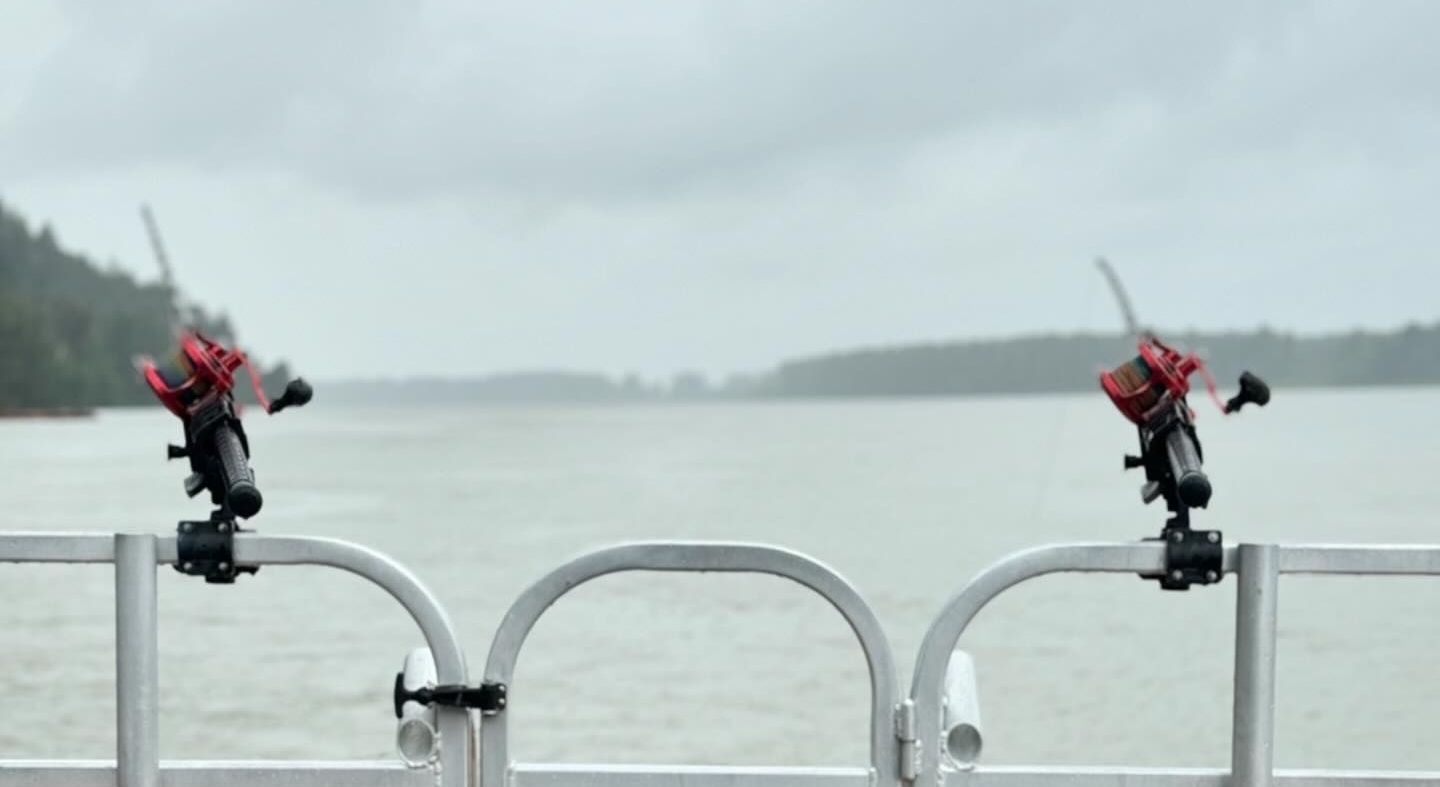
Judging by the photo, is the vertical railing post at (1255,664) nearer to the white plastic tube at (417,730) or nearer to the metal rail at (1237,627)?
the metal rail at (1237,627)

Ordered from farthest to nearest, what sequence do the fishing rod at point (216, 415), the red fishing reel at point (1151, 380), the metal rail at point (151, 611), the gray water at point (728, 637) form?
the gray water at point (728, 637) < the red fishing reel at point (1151, 380) < the fishing rod at point (216, 415) < the metal rail at point (151, 611)

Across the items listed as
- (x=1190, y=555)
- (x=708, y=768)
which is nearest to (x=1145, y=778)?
(x=1190, y=555)

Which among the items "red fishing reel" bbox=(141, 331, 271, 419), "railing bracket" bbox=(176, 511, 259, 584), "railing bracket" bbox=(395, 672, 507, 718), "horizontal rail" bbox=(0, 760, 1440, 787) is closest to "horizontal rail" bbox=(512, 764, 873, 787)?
"horizontal rail" bbox=(0, 760, 1440, 787)

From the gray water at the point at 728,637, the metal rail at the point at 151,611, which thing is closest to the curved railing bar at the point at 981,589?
the metal rail at the point at 151,611

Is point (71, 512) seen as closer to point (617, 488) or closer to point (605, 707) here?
point (617, 488)

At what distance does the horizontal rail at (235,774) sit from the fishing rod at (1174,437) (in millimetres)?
1829

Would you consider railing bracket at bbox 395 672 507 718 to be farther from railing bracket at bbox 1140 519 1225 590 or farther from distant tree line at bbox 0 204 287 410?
distant tree line at bbox 0 204 287 410

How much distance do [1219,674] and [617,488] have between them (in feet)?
168

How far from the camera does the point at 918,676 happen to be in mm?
3980

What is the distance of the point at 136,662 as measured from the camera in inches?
154

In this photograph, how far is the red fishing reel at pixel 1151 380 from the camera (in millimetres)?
4066

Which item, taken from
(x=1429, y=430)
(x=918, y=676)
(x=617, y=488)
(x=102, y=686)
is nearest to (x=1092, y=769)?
(x=918, y=676)

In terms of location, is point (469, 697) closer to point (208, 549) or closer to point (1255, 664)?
point (208, 549)

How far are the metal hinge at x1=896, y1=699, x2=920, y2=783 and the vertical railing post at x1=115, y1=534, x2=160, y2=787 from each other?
5.66ft
